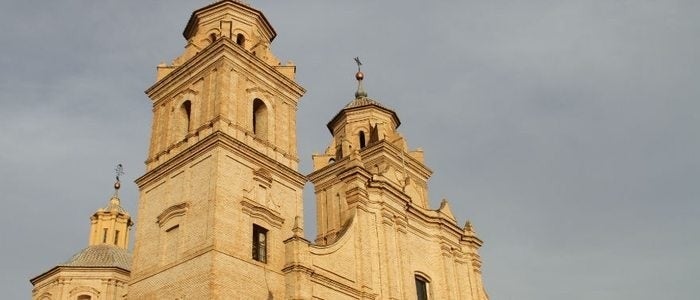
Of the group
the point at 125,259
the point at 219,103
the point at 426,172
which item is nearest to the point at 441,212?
the point at 426,172

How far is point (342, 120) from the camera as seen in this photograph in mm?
33719

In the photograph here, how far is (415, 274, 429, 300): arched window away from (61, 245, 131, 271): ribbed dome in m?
18.2

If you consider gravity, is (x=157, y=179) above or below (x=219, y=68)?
below

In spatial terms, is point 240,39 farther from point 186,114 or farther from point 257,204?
point 257,204

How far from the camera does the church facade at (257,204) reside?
20.9 metres

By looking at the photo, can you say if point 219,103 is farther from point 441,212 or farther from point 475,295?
point 475,295

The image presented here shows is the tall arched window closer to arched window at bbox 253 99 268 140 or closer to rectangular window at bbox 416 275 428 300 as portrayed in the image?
rectangular window at bbox 416 275 428 300

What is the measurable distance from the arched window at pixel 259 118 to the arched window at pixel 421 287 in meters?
8.48

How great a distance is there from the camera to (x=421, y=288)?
27516 millimetres

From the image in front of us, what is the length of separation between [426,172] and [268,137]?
10.8 meters

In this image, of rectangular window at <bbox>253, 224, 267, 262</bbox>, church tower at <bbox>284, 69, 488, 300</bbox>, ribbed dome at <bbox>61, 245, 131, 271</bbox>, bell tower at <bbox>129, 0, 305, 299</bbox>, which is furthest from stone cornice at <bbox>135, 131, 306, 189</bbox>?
ribbed dome at <bbox>61, 245, 131, 271</bbox>

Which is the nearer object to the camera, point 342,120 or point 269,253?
point 269,253

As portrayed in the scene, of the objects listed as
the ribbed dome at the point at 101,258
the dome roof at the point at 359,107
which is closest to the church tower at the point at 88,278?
the ribbed dome at the point at 101,258

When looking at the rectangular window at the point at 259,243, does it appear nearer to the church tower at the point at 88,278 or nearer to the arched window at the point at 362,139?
the arched window at the point at 362,139
